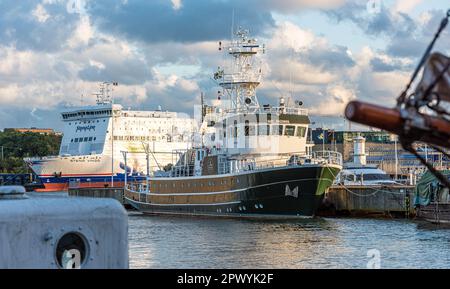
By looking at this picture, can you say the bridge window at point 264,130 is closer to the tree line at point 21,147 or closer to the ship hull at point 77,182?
the ship hull at point 77,182

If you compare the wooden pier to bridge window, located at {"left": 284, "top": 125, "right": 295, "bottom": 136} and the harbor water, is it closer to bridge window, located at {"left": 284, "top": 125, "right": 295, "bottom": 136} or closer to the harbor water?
the harbor water

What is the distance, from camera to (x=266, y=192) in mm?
46531

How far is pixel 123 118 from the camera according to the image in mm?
109688

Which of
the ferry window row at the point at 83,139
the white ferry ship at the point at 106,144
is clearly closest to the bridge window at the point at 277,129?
the white ferry ship at the point at 106,144

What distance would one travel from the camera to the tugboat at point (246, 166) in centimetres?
4600

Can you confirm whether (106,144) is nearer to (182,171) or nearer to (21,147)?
(182,171)

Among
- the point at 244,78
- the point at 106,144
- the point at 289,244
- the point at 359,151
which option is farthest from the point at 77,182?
the point at 289,244

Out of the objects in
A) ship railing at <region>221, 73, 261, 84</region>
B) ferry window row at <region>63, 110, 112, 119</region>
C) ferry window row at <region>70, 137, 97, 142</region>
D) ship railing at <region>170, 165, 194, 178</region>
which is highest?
ferry window row at <region>63, 110, 112, 119</region>

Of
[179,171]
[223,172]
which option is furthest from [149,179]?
[223,172]

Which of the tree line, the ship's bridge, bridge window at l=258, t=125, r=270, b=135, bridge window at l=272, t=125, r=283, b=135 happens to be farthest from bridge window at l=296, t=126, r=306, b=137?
the tree line

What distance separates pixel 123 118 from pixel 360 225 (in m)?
70.5

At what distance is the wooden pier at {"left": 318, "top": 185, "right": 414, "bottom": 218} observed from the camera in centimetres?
4712

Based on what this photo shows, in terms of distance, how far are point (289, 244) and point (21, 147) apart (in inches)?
5204

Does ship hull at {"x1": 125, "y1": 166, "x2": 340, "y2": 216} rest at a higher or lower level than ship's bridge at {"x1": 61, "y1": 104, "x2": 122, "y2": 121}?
lower
